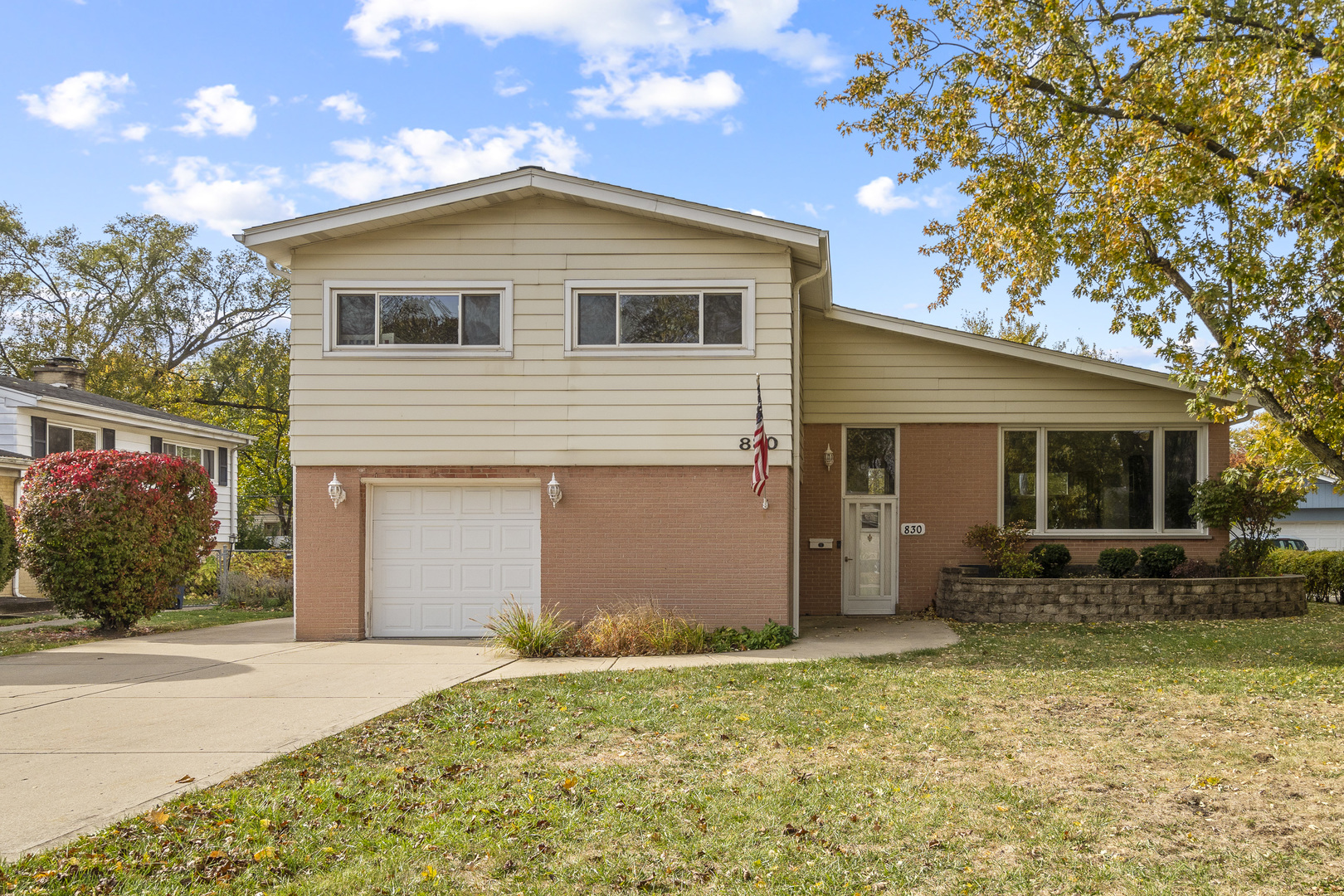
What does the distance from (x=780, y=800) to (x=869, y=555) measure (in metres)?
11.1

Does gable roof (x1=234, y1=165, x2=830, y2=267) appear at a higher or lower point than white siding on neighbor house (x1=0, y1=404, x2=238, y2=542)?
higher

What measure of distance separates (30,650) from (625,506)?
7.50 meters

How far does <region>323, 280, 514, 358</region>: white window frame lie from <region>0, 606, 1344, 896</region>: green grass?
496 cm

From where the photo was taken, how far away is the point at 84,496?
13961mm

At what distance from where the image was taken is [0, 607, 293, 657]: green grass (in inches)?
520

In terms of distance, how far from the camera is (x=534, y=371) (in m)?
12.9

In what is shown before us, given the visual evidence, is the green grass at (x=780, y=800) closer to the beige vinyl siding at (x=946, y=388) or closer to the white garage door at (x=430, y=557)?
the white garage door at (x=430, y=557)

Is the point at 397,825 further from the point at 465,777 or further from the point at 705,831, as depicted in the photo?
the point at 705,831

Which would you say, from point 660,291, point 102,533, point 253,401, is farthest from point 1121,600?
point 253,401

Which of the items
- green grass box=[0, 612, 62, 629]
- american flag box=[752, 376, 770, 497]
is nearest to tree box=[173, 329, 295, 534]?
green grass box=[0, 612, 62, 629]

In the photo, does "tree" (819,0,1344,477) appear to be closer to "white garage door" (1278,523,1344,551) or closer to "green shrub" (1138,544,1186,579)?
"green shrub" (1138,544,1186,579)

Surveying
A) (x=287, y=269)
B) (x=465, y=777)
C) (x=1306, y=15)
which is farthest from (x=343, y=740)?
(x=1306, y=15)

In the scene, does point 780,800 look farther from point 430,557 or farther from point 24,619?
point 24,619

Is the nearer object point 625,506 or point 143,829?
point 143,829
